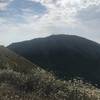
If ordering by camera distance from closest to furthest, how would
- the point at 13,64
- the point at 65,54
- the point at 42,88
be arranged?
1. the point at 42,88
2. the point at 13,64
3. the point at 65,54

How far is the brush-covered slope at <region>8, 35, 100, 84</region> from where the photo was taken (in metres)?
103

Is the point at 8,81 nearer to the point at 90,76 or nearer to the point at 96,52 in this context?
the point at 90,76

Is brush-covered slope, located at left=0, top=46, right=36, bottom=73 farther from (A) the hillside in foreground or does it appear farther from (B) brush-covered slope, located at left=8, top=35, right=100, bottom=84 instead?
(B) brush-covered slope, located at left=8, top=35, right=100, bottom=84

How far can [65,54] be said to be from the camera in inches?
4614

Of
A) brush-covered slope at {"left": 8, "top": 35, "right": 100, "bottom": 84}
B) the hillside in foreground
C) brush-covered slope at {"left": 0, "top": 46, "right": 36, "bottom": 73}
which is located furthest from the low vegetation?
brush-covered slope at {"left": 8, "top": 35, "right": 100, "bottom": 84}

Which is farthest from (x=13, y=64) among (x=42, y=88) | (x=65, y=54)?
(x=65, y=54)

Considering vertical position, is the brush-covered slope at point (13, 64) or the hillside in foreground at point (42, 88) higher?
the brush-covered slope at point (13, 64)

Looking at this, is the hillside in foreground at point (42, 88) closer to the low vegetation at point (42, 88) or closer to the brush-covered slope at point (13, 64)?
the low vegetation at point (42, 88)

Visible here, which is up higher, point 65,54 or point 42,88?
point 65,54

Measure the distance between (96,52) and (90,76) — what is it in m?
28.5

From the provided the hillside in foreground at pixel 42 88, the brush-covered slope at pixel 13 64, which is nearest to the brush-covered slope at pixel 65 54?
the brush-covered slope at pixel 13 64

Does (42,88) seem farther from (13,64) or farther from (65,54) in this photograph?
(65,54)

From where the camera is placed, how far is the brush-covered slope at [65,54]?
10344 centimetres

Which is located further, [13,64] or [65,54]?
[65,54]
